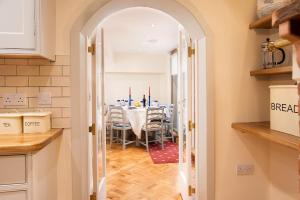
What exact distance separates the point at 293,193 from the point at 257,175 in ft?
1.05

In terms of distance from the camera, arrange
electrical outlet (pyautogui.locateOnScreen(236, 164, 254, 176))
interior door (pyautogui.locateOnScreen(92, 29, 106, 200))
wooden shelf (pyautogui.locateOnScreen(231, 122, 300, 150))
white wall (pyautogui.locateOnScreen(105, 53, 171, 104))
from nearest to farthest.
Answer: wooden shelf (pyautogui.locateOnScreen(231, 122, 300, 150))
electrical outlet (pyautogui.locateOnScreen(236, 164, 254, 176))
interior door (pyautogui.locateOnScreen(92, 29, 106, 200))
white wall (pyautogui.locateOnScreen(105, 53, 171, 104))

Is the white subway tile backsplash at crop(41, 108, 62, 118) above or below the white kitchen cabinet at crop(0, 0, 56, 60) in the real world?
below

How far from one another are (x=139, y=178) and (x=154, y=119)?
6.30ft

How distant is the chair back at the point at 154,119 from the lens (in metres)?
5.23

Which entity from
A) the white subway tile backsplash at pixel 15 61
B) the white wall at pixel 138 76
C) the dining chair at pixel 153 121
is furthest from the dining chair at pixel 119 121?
the white subway tile backsplash at pixel 15 61

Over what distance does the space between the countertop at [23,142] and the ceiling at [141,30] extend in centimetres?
200

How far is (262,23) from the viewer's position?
1.88 meters

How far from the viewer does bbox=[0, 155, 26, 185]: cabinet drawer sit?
1323 millimetres

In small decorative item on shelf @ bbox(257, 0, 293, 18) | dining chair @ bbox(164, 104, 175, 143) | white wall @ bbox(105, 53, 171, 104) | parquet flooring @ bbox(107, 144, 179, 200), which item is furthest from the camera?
white wall @ bbox(105, 53, 171, 104)

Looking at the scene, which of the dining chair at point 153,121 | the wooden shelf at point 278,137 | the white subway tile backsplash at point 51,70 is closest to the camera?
the wooden shelf at point 278,137

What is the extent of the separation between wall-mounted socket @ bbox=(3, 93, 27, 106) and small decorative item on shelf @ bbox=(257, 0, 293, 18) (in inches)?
78.5

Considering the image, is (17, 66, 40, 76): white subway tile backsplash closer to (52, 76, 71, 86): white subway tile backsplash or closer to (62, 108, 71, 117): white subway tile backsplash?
(52, 76, 71, 86): white subway tile backsplash

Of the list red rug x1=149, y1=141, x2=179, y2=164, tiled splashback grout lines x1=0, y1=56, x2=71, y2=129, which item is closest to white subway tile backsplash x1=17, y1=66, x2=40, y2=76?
tiled splashback grout lines x1=0, y1=56, x2=71, y2=129

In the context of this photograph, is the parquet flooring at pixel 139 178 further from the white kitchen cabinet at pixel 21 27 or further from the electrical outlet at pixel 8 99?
the white kitchen cabinet at pixel 21 27
